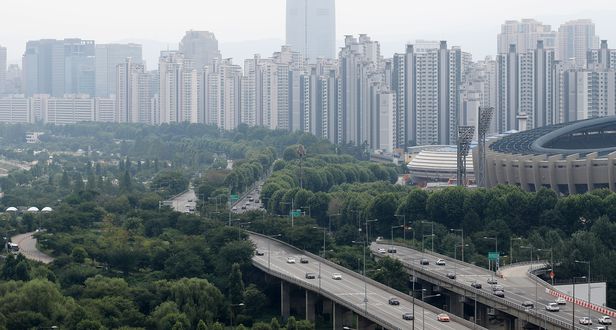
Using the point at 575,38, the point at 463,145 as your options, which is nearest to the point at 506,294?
the point at 463,145

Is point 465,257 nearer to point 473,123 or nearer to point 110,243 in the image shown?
point 110,243

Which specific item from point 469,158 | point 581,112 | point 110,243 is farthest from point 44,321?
point 581,112

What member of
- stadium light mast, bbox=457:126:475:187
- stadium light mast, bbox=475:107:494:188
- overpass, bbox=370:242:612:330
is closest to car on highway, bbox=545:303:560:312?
overpass, bbox=370:242:612:330

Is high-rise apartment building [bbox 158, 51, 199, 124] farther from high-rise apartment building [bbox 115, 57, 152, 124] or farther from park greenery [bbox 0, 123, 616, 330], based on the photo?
park greenery [bbox 0, 123, 616, 330]

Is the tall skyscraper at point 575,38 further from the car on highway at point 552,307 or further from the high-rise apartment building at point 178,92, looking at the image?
the car on highway at point 552,307

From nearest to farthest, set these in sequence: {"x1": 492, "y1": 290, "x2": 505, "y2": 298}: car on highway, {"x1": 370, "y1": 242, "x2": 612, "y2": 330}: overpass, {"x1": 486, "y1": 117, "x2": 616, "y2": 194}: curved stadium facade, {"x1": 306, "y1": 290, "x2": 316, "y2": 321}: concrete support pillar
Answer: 1. {"x1": 370, "y1": 242, "x2": 612, "y2": 330}: overpass
2. {"x1": 492, "y1": 290, "x2": 505, "y2": 298}: car on highway
3. {"x1": 306, "y1": 290, "x2": 316, "y2": 321}: concrete support pillar
4. {"x1": 486, "y1": 117, "x2": 616, "y2": 194}: curved stadium facade
